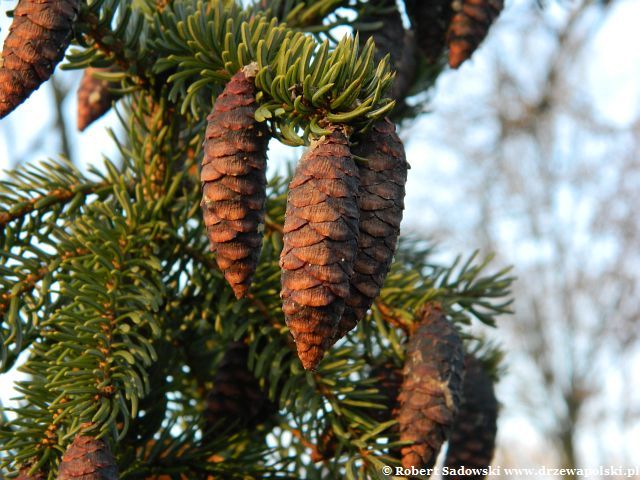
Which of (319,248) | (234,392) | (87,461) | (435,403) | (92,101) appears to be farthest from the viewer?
(92,101)

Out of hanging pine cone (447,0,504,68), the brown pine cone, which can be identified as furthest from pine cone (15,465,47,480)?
hanging pine cone (447,0,504,68)

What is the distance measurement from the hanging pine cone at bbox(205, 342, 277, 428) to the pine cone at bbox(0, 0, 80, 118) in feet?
1.26

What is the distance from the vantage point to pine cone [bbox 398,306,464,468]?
74 centimetres

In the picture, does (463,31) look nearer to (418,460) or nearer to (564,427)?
(418,460)

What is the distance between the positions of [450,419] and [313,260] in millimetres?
300

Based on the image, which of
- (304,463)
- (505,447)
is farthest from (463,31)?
(505,447)

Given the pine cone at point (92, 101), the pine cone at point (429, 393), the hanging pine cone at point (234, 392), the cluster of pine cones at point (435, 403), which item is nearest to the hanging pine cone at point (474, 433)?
the cluster of pine cones at point (435, 403)

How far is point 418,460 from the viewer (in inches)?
29.0

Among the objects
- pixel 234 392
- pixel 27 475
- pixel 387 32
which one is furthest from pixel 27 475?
pixel 387 32

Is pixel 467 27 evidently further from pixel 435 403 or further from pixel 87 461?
pixel 87 461

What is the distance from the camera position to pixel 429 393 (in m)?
→ 0.74

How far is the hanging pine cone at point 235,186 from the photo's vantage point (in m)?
0.58

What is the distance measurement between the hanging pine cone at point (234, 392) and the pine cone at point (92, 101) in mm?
347

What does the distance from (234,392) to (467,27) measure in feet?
1.58
